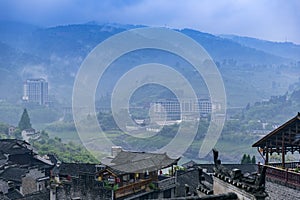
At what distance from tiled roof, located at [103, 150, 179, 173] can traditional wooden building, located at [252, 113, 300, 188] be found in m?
7.49

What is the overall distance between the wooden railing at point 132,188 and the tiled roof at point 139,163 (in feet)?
1.90

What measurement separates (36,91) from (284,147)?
13290 cm

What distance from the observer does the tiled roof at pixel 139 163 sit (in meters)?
20.2

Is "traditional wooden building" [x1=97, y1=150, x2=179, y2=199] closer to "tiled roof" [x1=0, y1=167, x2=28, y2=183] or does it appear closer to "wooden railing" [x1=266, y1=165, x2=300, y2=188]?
"wooden railing" [x1=266, y1=165, x2=300, y2=188]

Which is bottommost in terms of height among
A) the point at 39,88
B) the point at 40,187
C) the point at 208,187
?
the point at 40,187

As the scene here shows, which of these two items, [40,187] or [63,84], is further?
[63,84]

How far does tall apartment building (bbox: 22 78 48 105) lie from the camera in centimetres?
13524

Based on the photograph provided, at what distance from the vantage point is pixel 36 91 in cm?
14025

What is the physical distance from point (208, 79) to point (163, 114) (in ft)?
83.4

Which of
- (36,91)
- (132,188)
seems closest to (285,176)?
(132,188)

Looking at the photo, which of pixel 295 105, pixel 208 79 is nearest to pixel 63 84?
pixel 208 79

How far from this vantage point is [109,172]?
19.2m

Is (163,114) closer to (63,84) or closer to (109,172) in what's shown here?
(109,172)

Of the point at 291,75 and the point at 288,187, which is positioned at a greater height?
the point at 291,75
